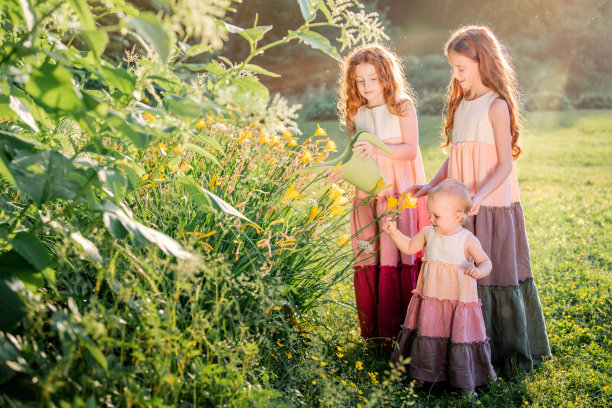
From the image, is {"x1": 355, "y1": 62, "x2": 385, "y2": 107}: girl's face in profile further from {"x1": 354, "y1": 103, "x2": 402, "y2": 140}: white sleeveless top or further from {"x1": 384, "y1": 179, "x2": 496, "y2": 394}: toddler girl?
{"x1": 384, "y1": 179, "x2": 496, "y2": 394}: toddler girl

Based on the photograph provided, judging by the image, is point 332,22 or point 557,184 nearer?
point 332,22

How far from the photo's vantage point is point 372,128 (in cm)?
294

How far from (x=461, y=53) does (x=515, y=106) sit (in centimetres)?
35

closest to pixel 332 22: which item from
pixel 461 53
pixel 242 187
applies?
→ pixel 242 187

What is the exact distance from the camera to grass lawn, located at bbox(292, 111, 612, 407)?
2.36m

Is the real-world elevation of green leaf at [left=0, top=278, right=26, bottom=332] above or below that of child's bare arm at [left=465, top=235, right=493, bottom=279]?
above

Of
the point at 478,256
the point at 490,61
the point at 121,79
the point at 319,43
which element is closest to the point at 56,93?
the point at 121,79

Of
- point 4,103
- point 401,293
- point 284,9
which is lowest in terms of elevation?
point 401,293

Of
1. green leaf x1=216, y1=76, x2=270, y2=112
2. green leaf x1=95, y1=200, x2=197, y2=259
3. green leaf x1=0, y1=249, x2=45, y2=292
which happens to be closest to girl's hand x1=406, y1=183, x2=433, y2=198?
green leaf x1=216, y1=76, x2=270, y2=112

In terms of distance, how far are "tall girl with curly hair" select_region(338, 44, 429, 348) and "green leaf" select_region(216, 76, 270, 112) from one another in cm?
136

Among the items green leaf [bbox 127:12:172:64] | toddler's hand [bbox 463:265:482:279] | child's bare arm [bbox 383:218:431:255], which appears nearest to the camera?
A: green leaf [bbox 127:12:172:64]

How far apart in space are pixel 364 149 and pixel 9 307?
163 centimetres

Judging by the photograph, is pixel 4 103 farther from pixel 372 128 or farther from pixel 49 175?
pixel 372 128

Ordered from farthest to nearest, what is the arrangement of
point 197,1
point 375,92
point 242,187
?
point 375,92, point 242,187, point 197,1
